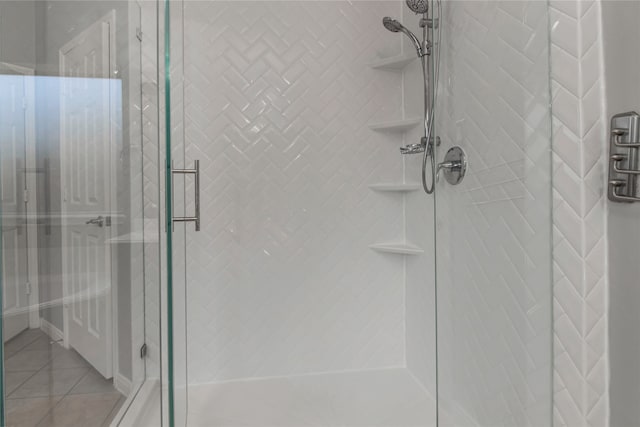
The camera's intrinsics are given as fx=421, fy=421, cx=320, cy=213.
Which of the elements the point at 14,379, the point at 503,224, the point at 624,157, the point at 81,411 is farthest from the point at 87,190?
the point at 624,157

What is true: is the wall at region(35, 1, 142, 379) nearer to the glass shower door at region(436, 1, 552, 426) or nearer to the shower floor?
the shower floor

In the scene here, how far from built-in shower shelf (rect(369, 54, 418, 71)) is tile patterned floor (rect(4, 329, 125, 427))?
181cm

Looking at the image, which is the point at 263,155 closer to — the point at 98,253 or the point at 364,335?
the point at 98,253

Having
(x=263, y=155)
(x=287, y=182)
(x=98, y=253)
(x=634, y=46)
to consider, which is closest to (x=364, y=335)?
(x=287, y=182)

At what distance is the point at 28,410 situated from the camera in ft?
3.79

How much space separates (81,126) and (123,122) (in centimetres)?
22

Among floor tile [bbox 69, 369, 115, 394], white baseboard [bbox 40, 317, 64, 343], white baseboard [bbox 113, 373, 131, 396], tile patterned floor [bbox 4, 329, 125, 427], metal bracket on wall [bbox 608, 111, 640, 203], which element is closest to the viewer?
metal bracket on wall [bbox 608, 111, 640, 203]

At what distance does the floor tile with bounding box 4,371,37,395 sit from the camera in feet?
3.50

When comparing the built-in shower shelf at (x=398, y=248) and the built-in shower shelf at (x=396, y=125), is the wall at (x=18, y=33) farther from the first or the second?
the built-in shower shelf at (x=398, y=248)

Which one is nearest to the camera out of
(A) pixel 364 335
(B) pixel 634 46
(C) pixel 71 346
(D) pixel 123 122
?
(B) pixel 634 46

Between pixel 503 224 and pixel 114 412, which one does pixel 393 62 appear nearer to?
pixel 503 224

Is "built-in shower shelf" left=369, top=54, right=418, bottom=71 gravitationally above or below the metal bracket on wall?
above

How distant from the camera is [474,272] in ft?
3.81

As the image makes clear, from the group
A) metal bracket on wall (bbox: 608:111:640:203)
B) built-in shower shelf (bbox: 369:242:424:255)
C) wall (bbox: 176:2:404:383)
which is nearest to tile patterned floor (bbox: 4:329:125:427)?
wall (bbox: 176:2:404:383)
